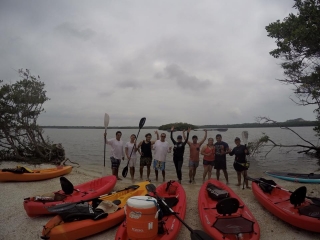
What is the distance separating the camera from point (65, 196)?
5.21 metres

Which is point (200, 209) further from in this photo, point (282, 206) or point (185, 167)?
point (185, 167)

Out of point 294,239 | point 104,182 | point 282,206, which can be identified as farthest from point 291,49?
point 104,182

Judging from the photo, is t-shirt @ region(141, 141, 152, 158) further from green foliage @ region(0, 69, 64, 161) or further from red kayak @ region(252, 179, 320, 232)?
green foliage @ region(0, 69, 64, 161)

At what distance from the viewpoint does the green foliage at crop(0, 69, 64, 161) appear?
10.7m

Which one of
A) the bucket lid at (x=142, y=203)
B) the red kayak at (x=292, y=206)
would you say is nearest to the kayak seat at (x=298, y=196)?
the red kayak at (x=292, y=206)

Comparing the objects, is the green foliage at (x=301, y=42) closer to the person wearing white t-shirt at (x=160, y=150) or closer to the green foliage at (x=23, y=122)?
the person wearing white t-shirt at (x=160, y=150)

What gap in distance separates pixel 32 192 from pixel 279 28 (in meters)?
10.4

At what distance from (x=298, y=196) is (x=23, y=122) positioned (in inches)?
488

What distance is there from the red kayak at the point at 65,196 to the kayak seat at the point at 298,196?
4.56m

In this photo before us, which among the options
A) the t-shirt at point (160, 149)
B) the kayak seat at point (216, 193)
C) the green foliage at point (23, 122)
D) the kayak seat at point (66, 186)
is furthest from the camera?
the green foliage at point (23, 122)

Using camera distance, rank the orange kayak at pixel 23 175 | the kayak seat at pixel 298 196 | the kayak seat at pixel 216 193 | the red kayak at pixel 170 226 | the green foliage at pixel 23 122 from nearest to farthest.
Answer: the red kayak at pixel 170 226
the kayak seat at pixel 298 196
the kayak seat at pixel 216 193
the orange kayak at pixel 23 175
the green foliage at pixel 23 122

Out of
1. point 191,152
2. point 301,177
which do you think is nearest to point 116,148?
point 191,152

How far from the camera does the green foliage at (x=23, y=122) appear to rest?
10.7 meters

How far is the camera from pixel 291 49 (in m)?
8.15
